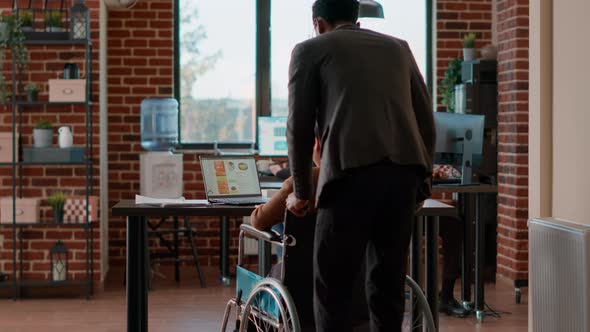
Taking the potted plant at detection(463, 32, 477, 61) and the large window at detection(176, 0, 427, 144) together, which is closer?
the potted plant at detection(463, 32, 477, 61)

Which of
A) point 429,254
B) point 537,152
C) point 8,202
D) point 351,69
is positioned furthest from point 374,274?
point 8,202

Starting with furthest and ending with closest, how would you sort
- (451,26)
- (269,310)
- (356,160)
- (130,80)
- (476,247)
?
1. (451,26)
2. (130,80)
3. (476,247)
4. (269,310)
5. (356,160)

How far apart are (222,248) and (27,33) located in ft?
6.93

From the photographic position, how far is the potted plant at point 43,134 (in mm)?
6422

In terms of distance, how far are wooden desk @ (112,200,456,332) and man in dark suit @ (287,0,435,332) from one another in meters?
0.84

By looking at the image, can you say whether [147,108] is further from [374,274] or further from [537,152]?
[374,274]

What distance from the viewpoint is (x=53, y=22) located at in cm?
642

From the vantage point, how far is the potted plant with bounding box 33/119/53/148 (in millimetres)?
6422

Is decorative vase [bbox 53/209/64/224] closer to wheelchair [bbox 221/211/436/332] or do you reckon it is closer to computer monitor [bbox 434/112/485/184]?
computer monitor [bbox 434/112/485/184]

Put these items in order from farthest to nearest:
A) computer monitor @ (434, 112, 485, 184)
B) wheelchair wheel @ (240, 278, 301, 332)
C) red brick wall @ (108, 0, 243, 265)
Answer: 1. red brick wall @ (108, 0, 243, 265)
2. computer monitor @ (434, 112, 485, 184)
3. wheelchair wheel @ (240, 278, 301, 332)

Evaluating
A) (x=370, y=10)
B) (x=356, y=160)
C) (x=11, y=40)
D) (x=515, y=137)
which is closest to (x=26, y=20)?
(x=11, y=40)

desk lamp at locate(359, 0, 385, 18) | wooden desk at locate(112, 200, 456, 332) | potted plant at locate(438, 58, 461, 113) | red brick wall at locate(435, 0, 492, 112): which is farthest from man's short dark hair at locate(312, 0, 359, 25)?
red brick wall at locate(435, 0, 492, 112)

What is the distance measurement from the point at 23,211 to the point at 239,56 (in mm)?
2413

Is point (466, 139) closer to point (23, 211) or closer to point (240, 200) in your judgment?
point (240, 200)
